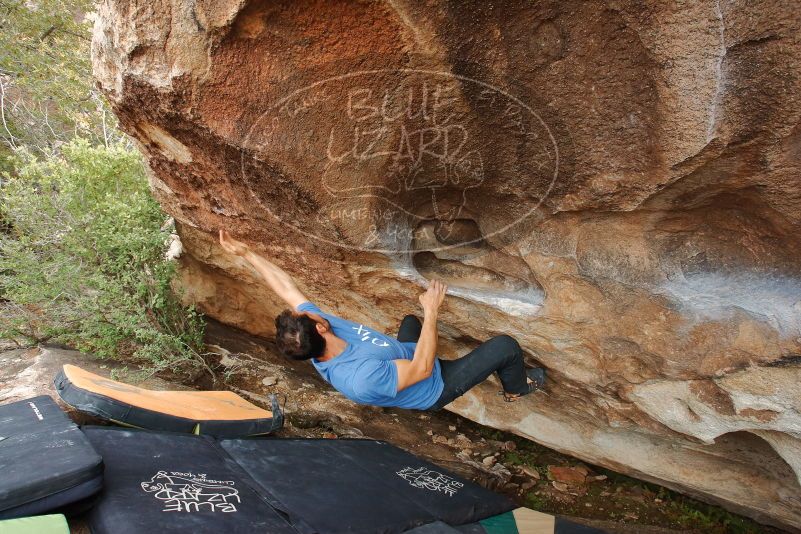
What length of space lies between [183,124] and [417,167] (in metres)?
1.20

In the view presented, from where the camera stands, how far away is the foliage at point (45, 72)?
770 centimetres

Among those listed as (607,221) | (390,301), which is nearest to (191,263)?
(390,301)

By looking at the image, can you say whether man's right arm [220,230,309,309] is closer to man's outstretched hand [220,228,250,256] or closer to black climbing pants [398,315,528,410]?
man's outstretched hand [220,228,250,256]

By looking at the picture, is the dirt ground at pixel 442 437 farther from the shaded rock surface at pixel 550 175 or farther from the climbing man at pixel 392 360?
the climbing man at pixel 392 360

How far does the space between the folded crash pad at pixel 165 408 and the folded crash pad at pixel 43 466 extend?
298 mm

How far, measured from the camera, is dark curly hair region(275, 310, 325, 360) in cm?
249

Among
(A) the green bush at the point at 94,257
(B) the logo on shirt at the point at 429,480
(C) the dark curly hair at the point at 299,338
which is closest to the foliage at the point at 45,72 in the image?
(A) the green bush at the point at 94,257

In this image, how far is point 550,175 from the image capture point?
234cm

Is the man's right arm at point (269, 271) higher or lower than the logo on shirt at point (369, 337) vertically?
higher

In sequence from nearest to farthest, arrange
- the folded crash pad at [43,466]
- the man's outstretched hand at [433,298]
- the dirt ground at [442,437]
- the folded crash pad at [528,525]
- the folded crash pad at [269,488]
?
the folded crash pad at [43,466] < the folded crash pad at [269,488] < the man's outstretched hand at [433,298] < the folded crash pad at [528,525] < the dirt ground at [442,437]

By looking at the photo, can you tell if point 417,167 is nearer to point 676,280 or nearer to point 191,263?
point 676,280

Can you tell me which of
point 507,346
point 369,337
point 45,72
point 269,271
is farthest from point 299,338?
point 45,72

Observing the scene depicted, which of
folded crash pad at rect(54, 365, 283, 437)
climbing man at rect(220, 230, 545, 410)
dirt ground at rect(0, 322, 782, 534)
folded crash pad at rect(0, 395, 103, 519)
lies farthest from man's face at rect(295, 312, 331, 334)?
dirt ground at rect(0, 322, 782, 534)

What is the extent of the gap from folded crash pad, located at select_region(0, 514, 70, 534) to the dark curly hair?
1.09 m
